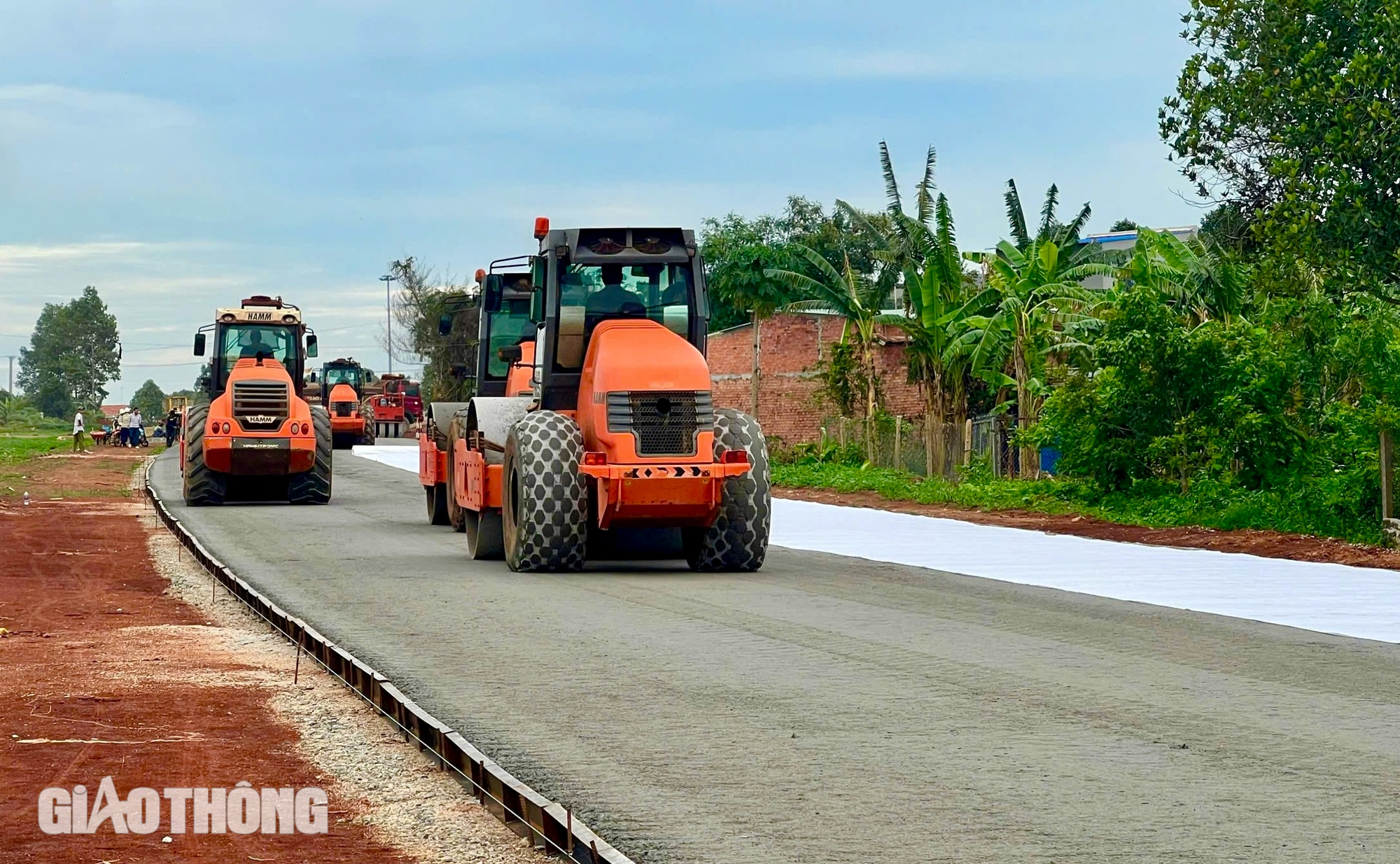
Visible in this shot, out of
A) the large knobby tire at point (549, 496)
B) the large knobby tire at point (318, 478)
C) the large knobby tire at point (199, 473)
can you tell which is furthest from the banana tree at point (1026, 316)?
the large knobby tire at point (549, 496)

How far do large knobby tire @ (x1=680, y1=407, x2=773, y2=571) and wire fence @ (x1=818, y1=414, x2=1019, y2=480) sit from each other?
47.8ft

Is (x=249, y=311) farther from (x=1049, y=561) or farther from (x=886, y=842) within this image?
(x=886, y=842)

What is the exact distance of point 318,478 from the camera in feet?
97.3

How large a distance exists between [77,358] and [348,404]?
407 feet

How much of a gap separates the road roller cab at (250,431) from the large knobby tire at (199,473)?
1 cm

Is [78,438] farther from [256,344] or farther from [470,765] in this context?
[470,765]

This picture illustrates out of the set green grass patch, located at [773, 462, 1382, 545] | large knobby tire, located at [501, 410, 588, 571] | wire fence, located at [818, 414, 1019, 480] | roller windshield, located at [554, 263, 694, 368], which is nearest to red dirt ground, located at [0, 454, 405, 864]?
large knobby tire, located at [501, 410, 588, 571]

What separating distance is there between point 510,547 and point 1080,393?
35.3 feet

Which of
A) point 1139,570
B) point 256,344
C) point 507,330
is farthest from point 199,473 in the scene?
point 1139,570

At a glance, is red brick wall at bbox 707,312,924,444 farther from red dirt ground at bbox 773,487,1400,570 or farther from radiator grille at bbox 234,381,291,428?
radiator grille at bbox 234,381,291,428

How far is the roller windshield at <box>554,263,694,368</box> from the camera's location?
18.1 metres

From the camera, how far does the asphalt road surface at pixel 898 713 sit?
6.49 meters

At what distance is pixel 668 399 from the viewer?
1647 centimetres

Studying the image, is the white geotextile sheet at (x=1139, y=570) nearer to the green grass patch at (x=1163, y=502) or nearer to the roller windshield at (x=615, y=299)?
the green grass patch at (x=1163, y=502)
